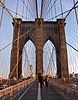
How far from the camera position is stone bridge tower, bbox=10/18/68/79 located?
26.7 meters

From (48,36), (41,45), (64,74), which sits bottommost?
(64,74)

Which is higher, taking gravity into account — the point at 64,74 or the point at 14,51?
the point at 14,51

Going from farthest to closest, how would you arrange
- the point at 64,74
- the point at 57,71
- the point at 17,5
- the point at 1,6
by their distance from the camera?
the point at 57,71 → the point at 64,74 → the point at 17,5 → the point at 1,6

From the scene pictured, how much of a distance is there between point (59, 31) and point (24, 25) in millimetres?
5621

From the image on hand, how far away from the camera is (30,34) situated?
31719 millimetres

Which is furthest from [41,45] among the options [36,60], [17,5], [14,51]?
[17,5]

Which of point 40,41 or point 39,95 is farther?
point 40,41

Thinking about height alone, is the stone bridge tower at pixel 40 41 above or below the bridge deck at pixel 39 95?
above

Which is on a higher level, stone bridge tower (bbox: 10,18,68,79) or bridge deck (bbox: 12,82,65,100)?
stone bridge tower (bbox: 10,18,68,79)

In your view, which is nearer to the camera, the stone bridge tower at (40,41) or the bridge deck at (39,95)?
the bridge deck at (39,95)

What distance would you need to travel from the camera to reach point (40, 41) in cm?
2866

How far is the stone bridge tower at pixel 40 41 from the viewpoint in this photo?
26658 mm

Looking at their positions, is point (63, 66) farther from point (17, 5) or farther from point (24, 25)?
point (17, 5)

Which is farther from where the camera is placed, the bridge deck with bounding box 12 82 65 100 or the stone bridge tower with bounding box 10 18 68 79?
the stone bridge tower with bounding box 10 18 68 79
